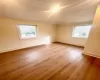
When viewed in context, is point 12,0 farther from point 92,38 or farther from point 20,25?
point 92,38

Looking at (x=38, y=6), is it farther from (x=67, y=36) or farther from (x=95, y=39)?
(x=67, y=36)

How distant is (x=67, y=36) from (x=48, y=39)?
5.25 ft

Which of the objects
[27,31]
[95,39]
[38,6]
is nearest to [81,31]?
[95,39]

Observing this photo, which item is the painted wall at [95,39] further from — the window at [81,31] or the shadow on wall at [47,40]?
the shadow on wall at [47,40]

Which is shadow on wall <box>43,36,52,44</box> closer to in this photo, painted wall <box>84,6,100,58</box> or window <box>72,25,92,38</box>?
window <box>72,25,92,38</box>

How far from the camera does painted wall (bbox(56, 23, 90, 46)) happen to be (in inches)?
208

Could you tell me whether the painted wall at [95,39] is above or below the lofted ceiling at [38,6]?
below

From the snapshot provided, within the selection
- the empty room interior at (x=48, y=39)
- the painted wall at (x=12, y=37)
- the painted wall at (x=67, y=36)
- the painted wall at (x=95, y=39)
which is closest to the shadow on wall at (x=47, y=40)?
the empty room interior at (x=48, y=39)

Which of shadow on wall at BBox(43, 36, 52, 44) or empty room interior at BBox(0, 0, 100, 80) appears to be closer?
empty room interior at BBox(0, 0, 100, 80)

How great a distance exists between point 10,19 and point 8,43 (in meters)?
1.16

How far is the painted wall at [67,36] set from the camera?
5279 mm

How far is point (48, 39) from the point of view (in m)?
5.84

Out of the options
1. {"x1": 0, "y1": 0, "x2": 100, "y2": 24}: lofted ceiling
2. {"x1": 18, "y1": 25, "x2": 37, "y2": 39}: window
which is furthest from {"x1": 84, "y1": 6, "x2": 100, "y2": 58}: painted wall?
{"x1": 18, "y1": 25, "x2": 37, "y2": 39}: window

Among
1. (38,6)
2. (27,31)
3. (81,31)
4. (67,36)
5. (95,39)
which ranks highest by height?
(38,6)
